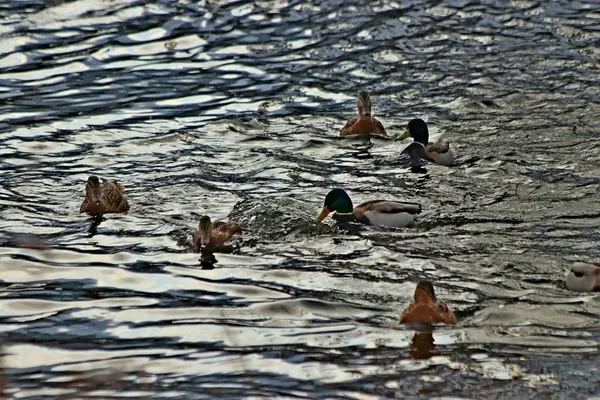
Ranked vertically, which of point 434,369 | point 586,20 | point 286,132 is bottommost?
point 434,369

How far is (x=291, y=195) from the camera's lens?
14.9m

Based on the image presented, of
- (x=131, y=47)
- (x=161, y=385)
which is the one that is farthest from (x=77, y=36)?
(x=161, y=385)

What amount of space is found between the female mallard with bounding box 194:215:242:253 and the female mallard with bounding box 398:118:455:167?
4203 mm

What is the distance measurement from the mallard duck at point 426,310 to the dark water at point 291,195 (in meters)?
0.16

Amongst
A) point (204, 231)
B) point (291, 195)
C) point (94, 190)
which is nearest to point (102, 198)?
point (94, 190)

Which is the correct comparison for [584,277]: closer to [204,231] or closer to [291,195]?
[204,231]

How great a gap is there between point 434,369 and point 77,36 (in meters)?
16.2

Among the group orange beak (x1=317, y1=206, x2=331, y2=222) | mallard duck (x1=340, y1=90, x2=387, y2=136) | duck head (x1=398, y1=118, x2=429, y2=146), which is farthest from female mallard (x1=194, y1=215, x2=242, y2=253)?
mallard duck (x1=340, y1=90, x2=387, y2=136)

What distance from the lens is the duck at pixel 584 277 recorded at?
11038mm

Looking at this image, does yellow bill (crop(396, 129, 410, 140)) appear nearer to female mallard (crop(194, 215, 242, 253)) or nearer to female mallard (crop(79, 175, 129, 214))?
female mallard (crop(79, 175, 129, 214))

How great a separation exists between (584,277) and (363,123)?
23.0ft

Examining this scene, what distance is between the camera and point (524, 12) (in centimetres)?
2500

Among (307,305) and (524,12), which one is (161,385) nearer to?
(307,305)

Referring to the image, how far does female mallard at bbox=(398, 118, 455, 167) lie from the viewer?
16031 millimetres
